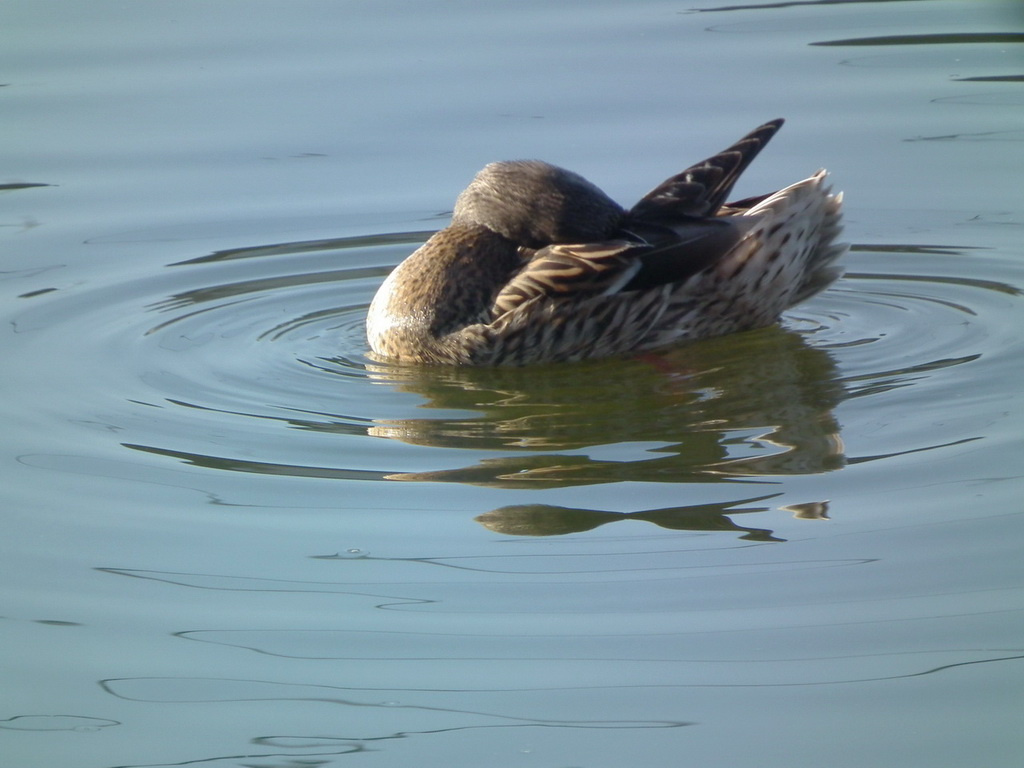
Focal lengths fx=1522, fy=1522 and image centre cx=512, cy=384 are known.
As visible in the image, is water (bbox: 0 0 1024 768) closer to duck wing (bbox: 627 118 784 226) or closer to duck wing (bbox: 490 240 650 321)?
duck wing (bbox: 490 240 650 321)

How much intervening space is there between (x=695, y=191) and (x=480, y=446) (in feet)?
→ 6.88

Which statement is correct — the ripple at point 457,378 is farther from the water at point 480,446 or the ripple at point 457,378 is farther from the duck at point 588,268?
the duck at point 588,268

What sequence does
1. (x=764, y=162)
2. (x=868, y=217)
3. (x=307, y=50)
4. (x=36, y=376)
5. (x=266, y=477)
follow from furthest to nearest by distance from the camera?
(x=307, y=50) < (x=764, y=162) < (x=868, y=217) < (x=36, y=376) < (x=266, y=477)

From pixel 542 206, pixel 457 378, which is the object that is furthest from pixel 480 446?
pixel 542 206

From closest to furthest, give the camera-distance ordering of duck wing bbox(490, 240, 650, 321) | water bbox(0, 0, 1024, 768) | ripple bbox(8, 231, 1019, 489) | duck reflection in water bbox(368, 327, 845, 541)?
water bbox(0, 0, 1024, 768) < duck reflection in water bbox(368, 327, 845, 541) < ripple bbox(8, 231, 1019, 489) < duck wing bbox(490, 240, 650, 321)

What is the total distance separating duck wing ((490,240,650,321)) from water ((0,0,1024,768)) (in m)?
0.36

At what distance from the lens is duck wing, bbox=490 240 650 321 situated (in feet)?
22.9

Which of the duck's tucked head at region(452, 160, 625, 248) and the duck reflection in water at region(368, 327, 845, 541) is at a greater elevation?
the duck's tucked head at region(452, 160, 625, 248)

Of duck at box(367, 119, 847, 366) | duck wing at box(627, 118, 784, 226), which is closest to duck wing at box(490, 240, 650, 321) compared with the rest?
duck at box(367, 119, 847, 366)

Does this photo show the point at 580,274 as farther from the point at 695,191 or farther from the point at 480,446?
the point at 480,446

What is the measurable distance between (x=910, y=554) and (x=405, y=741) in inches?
69.3

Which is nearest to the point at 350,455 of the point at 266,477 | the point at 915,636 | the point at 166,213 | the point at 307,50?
the point at 266,477

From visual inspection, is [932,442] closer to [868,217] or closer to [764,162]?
[868,217]

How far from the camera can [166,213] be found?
910 cm
